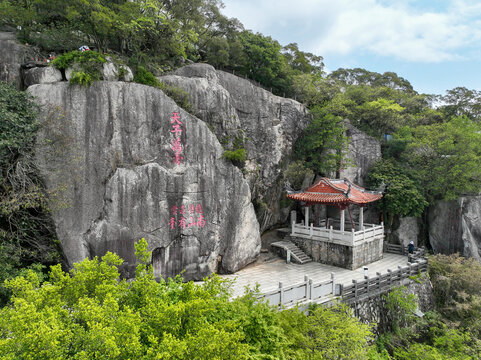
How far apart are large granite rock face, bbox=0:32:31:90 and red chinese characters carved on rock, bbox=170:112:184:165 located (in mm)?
5596

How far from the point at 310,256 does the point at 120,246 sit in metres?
9.10

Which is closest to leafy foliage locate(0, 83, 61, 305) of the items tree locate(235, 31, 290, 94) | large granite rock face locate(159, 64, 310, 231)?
large granite rock face locate(159, 64, 310, 231)

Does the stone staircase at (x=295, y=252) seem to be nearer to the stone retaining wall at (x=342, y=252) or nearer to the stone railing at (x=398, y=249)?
the stone retaining wall at (x=342, y=252)

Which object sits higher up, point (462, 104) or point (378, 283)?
point (462, 104)

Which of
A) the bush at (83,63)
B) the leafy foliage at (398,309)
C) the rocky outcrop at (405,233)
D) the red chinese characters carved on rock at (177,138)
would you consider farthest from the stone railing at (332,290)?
the bush at (83,63)

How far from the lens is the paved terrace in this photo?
11188 millimetres

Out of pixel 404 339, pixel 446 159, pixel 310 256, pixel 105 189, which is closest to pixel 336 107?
pixel 446 159

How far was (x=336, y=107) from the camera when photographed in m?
17.2

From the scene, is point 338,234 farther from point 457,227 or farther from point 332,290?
point 457,227

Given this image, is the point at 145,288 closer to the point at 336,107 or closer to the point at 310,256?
the point at 310,256

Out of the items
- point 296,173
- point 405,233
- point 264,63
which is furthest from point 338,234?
point 264,63

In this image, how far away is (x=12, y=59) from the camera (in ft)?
34.1

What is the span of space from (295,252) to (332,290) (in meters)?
4.41

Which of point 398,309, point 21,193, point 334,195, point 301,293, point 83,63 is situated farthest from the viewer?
point 334,195
